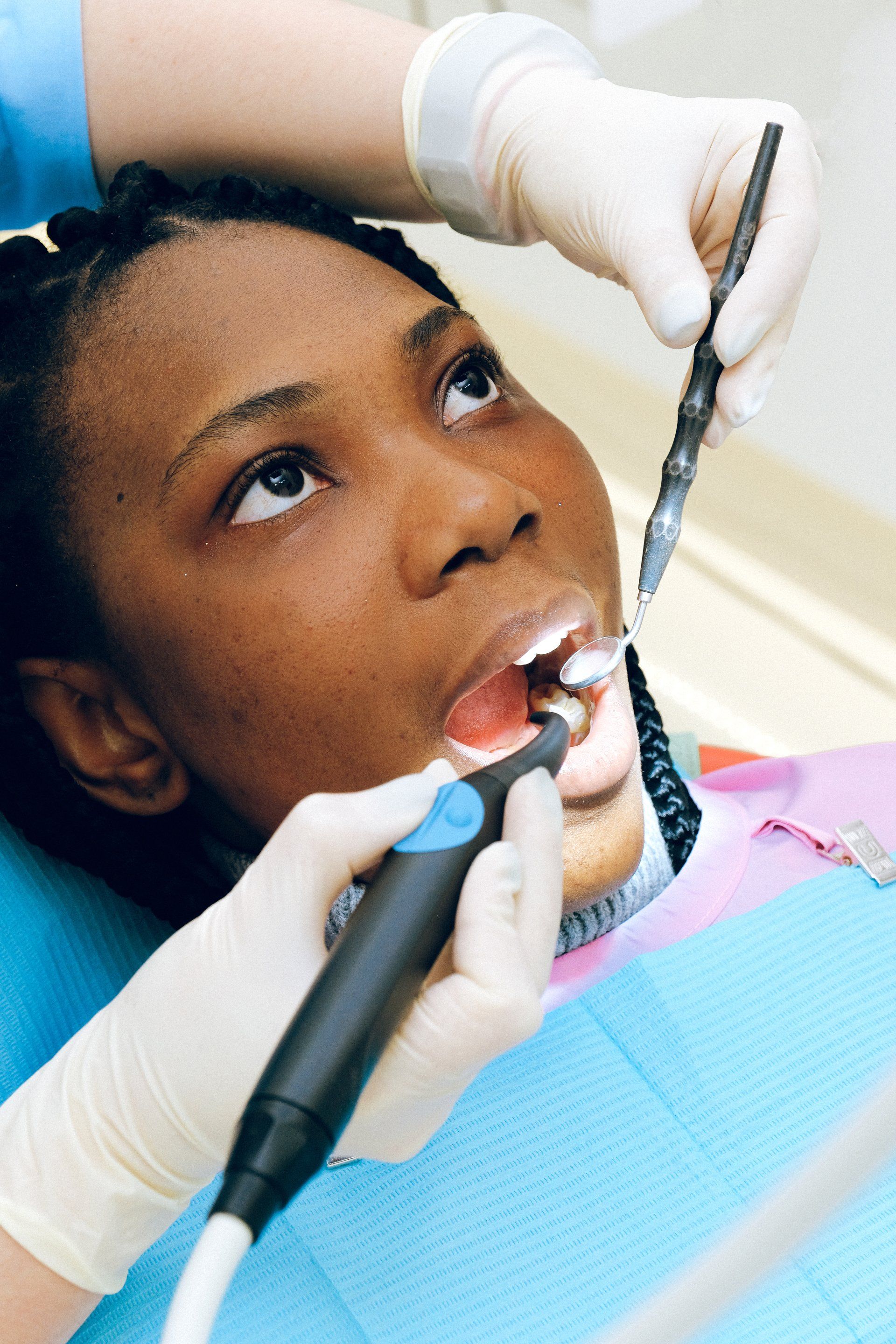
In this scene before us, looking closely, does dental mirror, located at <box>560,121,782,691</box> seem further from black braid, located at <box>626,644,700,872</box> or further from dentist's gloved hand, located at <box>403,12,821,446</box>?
black braid, located at <box>626,644,700,872</box>

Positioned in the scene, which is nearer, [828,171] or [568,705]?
[568,705]

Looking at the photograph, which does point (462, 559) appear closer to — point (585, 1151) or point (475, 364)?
point (475, 364)

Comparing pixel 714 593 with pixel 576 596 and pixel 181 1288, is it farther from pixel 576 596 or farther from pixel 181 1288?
pixel 181 1288

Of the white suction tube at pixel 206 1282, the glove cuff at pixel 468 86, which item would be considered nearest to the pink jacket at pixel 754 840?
the white suction tube at pixel 206 1282

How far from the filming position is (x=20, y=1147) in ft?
2.53

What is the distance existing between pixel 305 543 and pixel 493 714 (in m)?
0.22

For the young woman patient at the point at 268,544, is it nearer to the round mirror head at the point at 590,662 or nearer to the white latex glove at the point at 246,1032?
the round mirror head at the point at 590,662

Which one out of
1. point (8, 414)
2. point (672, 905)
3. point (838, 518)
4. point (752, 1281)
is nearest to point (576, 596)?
point (672, 905)

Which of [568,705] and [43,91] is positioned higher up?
[43,91]

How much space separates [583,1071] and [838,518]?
1057 mm

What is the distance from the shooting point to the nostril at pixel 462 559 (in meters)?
0.89

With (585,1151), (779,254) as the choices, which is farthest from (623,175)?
(585,1151)

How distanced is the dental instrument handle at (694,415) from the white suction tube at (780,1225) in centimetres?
60

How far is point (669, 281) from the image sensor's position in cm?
95
